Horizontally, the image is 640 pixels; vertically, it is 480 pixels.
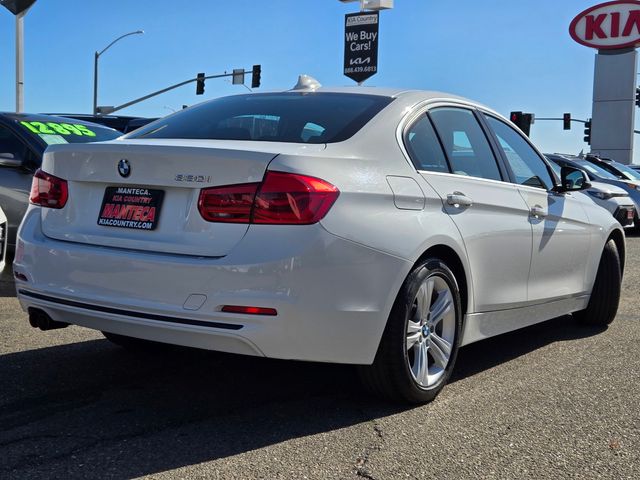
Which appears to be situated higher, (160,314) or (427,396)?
(160,314)

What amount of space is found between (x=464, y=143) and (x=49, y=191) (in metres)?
2.24

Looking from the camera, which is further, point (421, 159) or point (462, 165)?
point (462, 165)

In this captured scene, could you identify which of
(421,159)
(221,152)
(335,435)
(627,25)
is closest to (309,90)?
(421,159)

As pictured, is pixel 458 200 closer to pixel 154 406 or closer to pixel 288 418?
pixel 288 418

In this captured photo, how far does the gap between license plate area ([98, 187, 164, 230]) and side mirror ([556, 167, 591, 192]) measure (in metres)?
3.00

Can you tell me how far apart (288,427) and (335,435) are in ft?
0.71

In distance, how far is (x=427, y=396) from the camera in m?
3.94

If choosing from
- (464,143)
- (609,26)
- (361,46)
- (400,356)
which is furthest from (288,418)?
(609,26)

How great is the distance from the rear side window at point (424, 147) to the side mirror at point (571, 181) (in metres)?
1.51

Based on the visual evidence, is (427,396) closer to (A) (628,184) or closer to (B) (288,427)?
(B) (288,427)

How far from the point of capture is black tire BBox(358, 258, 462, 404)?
3.65m

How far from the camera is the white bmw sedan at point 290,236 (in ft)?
10.9

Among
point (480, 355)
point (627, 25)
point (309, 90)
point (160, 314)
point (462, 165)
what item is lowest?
point (480, 355)

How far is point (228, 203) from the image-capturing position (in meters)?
3.36
